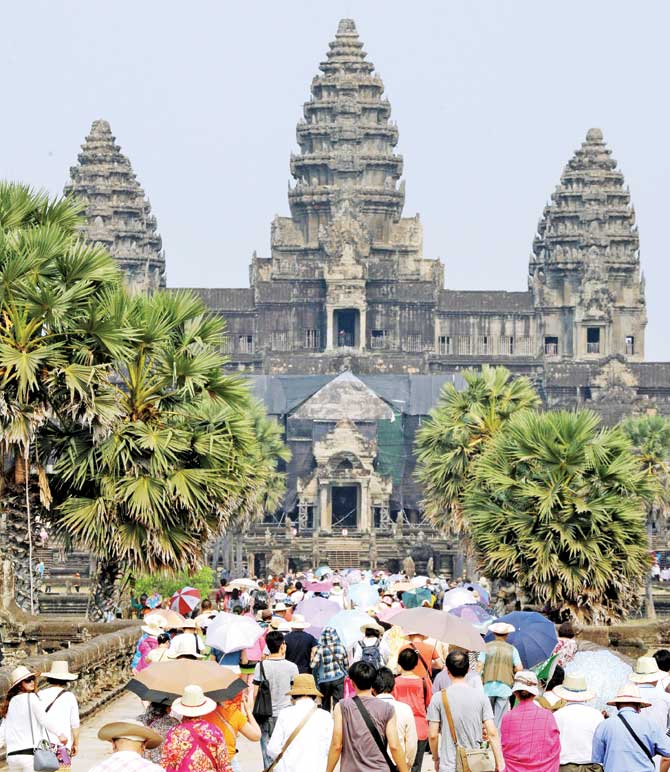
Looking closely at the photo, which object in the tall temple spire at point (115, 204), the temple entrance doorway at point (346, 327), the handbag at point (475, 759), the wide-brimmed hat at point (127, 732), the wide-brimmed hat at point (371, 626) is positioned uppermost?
the tall temple spire at point (115, 204)

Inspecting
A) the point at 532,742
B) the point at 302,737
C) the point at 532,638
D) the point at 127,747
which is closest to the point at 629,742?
the point at 532,742

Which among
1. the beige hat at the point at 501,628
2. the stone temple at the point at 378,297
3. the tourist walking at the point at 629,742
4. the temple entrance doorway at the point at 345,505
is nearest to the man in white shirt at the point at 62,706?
the tourist walking at the point at 629,742

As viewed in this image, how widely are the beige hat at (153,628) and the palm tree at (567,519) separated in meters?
14.7

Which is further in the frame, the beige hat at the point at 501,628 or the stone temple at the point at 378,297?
the stone temple at the point at 378,297

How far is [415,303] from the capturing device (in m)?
128

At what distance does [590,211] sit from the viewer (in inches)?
5266

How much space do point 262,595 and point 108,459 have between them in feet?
36.4

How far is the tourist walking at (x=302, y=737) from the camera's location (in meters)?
15.6

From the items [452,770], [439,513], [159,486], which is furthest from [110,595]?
[439,513]

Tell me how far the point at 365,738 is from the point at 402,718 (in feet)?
1.54

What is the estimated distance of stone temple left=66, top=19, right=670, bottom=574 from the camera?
115000 mm

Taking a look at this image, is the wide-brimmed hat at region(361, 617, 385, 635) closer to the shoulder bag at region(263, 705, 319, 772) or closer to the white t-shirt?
the white t-shirt

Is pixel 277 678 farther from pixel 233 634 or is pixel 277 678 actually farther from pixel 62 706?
pixel 62 706

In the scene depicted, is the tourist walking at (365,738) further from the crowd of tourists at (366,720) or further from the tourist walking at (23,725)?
the tourist walking at (23,725)
